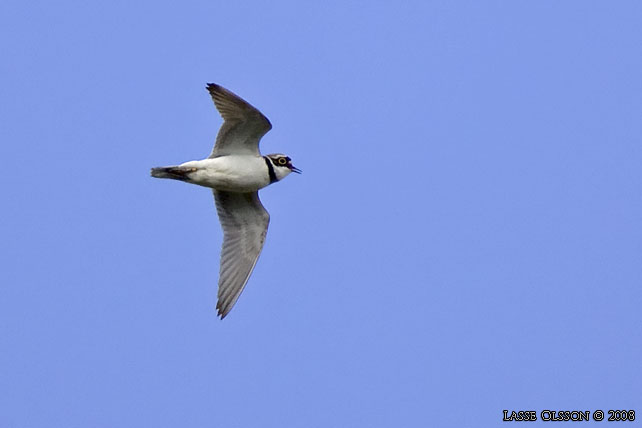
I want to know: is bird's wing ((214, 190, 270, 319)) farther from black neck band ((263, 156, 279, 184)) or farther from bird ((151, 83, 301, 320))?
black neck band ((263, 156, 279, 184))

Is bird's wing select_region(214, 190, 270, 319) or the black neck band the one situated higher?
the black neck band

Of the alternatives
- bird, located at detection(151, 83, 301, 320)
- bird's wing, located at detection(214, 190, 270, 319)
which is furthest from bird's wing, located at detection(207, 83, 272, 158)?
bird's wing, located at detection(214, 190, 270, 319)

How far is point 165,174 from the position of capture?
58.6ft

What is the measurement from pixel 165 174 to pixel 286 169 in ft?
6.66

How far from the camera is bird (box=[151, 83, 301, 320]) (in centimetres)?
1770

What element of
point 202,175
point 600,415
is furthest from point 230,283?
point 600,415

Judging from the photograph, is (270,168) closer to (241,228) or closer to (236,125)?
(236,125)

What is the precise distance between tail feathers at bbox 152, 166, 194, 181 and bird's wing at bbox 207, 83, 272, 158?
21.6 inches

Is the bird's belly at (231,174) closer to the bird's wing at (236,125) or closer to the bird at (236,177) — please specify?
the bird at (236,177)

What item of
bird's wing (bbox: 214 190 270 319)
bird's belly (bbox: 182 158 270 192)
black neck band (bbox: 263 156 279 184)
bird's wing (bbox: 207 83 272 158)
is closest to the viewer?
bird's wing (bbox: 207 83 272 158)

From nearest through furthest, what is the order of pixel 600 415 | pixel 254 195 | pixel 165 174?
pixel 600 415
pixel 165 174
pixel 254 195

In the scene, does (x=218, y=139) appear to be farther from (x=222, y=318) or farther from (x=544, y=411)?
(x=544, y=411)

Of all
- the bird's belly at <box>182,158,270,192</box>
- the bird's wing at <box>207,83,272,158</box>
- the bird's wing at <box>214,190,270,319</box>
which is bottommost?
the bird's wing at <box>214,190,270,319</box>

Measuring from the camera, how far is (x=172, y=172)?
704 inches
